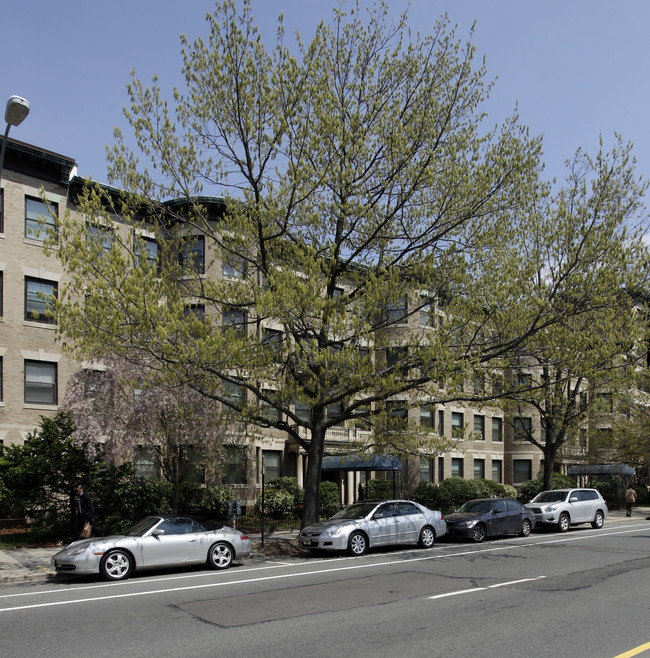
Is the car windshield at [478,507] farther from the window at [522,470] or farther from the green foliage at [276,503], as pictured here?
the window at [522,470]

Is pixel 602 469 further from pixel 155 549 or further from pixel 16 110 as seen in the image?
pixel 16 110

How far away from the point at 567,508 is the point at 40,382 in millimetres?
20947

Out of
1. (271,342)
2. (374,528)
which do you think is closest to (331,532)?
(374,528)

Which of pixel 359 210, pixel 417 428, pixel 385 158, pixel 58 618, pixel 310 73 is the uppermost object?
pixel 310 73

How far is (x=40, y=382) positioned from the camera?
89.2 ft

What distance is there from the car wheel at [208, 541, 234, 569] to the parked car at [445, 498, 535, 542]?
8313 mm

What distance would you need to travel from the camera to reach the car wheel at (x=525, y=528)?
76.3 feet

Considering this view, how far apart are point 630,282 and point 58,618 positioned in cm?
1457

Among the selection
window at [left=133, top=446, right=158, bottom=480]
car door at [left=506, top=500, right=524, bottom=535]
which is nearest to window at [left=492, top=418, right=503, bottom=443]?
car door at [left=506, top=500, right=524, bottom=535]

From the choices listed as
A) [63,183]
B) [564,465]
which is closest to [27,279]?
[63,183]

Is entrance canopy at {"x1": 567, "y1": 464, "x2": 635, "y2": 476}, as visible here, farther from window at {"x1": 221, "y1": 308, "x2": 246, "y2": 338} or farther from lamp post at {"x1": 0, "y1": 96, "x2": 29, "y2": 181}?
lamp post at {"x1": 0, "y1": 96, "x2": 29, "y2": 181}

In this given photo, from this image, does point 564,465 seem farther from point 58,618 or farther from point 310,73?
point 58,618

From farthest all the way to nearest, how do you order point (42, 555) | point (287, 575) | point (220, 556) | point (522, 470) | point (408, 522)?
1. point (522, 470)
2. point (408, 522)
3. point (42, 555)
4. point (220, 556)
5. point (287, 575)

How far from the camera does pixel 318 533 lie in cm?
1759
